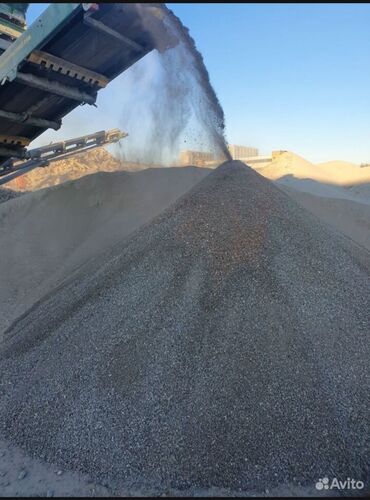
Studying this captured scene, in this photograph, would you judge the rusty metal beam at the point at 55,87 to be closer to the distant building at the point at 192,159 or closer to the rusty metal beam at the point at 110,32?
the rusty metal beam at the point at 110,32

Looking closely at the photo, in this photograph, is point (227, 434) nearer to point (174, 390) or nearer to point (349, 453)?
point (174, 390)

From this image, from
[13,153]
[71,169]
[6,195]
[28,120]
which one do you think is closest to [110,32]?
[28,120]

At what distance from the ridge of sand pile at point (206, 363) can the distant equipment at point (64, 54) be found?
7.78 ft

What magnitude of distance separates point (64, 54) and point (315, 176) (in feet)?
53.0

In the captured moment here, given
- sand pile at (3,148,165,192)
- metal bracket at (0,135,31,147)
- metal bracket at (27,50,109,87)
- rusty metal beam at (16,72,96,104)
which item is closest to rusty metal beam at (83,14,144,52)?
metal bracket at (27,50,109,87)

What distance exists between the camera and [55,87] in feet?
17.6

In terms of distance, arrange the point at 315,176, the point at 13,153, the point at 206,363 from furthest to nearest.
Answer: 1. the point at 315,176
2. the point at 13,153
3. the point at 206,363

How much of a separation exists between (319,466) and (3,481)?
2.99 meters

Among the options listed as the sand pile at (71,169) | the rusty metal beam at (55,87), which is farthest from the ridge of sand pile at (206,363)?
the sand pile at (71,169)

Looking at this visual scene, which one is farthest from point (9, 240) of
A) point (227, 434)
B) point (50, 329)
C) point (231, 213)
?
point (227, 434)

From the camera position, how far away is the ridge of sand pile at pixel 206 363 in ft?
12.7

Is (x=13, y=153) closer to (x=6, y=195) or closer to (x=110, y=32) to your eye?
(x=110, y=32)

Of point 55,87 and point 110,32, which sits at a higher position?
point 110,32

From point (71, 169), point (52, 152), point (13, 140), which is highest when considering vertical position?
point (13, 140)
